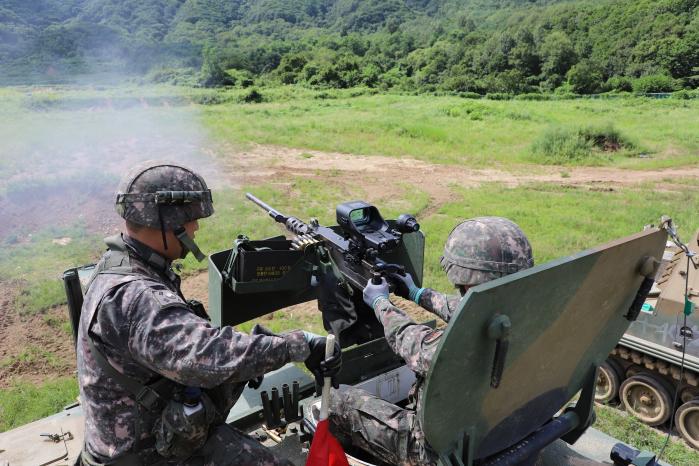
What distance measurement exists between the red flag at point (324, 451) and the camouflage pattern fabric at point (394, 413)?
0.31 metres

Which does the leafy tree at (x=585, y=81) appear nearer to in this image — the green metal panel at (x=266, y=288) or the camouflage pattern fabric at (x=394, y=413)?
the green metal panel at (x=266, y=288)

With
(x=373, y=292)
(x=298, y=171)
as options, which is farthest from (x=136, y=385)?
(x=298, y=171)

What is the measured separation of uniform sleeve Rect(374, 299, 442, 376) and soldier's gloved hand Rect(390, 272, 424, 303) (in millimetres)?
641

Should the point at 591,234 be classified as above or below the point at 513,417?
below

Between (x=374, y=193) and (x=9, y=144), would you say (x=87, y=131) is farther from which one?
(x=374, y=193)

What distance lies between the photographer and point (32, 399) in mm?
5488

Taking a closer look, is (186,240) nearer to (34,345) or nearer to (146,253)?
(146,253)

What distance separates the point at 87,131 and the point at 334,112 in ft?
44.4

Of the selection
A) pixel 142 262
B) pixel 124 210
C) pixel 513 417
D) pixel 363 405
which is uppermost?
pixel 124 210

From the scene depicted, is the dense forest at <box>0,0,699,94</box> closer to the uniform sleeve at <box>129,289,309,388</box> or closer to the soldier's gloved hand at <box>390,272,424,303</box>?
the soldier's gloved hand at <box>390,272,424,303</box>

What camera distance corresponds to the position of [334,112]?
97.3 feet

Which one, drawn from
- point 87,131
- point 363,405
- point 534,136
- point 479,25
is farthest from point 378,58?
point 363,405

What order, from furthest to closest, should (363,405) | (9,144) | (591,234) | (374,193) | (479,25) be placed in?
(479,25) → (9,144) → (374,193) → (591,234) → (363,405)

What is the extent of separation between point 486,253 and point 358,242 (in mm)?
1016
